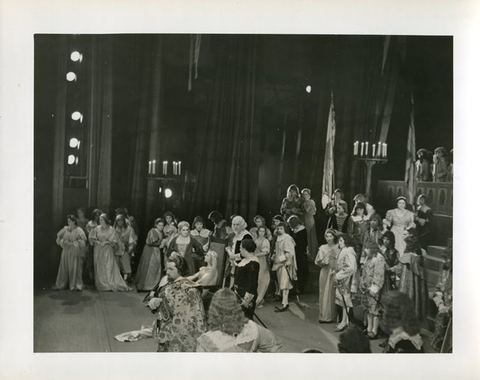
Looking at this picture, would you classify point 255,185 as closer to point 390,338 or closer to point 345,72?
point 345,72

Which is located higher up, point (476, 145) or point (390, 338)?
point (476, 145)

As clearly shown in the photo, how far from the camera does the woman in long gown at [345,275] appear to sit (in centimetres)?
495

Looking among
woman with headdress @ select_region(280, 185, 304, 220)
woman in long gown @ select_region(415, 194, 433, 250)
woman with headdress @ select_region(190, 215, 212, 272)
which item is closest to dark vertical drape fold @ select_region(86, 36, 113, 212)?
woman with headdress @ select_region(190, 215, 212, 272)

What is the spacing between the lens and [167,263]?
496 cm

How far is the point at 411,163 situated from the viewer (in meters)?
4.91

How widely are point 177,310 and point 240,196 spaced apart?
1228mm

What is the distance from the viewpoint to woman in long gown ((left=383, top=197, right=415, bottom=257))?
194 inches

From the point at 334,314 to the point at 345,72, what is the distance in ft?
7.56

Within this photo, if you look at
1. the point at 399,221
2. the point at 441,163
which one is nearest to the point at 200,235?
the point at 399,221
